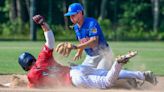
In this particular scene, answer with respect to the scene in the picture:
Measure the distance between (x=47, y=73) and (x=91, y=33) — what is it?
101 centimetres

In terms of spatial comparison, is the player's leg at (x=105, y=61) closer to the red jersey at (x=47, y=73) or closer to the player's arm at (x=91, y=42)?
the player's arm at (x=91, y=42)

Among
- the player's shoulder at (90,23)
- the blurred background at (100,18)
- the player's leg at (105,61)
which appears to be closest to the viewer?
the player's shoulder at (90,23)

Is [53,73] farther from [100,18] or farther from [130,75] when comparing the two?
[100,18]

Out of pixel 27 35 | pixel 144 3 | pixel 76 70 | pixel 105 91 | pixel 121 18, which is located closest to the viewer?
pixel 105 91

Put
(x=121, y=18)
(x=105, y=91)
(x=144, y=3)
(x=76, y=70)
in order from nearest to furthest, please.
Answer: (x=105, y=91) → (x=76, y=70) → (x=121, y=18) → (x=144, y=3)

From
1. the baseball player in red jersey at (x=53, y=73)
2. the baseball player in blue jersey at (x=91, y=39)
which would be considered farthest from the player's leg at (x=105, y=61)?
the baseball player in red jersey at (x=53, y=73)

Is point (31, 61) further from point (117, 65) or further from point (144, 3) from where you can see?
point (144, 3)

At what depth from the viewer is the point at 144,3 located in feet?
176

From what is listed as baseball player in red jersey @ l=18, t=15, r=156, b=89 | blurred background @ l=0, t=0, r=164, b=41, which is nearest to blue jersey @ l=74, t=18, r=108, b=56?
baseball player in red jersey @ l=18, t=15, r=156, b=89

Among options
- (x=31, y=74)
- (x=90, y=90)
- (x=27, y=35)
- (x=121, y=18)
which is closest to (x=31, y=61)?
(x=31, y=74)

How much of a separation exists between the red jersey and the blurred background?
28.3 m

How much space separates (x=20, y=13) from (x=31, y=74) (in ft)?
132

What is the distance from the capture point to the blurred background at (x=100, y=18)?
4375cm

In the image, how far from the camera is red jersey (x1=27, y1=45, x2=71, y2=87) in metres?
10.6
